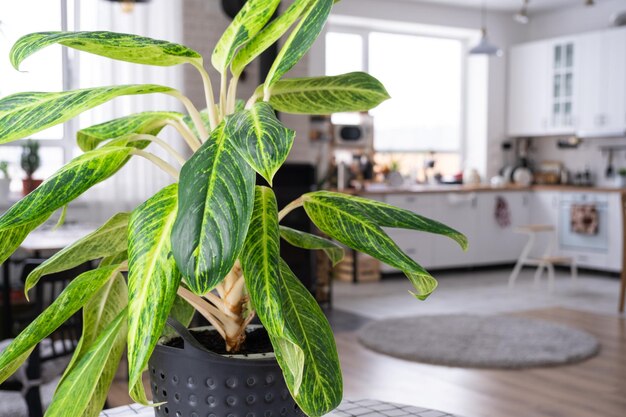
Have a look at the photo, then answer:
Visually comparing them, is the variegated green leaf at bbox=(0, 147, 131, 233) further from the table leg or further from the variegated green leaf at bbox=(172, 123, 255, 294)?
the table leg

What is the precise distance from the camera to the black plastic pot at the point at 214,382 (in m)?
0.82

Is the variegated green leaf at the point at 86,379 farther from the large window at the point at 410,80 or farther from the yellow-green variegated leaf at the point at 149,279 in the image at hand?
the large window at the point at 410,80

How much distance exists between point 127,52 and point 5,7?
17.3 ft

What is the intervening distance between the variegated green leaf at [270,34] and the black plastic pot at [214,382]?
0.31 m

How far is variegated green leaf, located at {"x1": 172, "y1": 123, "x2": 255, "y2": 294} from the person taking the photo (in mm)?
620

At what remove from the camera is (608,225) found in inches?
A: 298

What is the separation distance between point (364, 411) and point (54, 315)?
1.79 ft

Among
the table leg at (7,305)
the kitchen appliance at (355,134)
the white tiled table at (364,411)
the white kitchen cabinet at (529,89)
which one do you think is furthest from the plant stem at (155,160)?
the white kitchen cabinet at (529,89)

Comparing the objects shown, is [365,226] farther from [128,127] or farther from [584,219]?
[584,219]

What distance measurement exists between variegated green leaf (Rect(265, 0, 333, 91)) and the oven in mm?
7417

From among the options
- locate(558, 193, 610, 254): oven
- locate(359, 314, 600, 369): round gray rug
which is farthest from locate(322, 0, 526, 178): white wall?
locate(359, 314, 600, 369): round gray rug

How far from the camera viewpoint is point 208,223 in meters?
0.64

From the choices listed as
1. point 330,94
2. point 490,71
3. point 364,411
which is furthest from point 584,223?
point 330,94

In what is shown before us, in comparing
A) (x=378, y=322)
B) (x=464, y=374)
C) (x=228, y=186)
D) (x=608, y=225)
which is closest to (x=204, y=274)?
(x=228, y=186)
